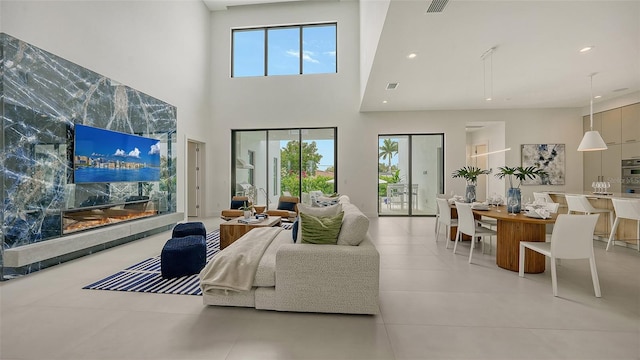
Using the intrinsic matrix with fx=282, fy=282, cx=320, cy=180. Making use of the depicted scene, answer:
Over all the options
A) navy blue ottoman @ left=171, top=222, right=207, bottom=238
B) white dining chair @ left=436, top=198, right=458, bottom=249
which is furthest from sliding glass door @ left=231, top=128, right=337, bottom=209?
navy blue ottoman @ left=171, top=222, right=207, bottom=238

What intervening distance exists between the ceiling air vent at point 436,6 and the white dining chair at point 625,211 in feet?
14.0

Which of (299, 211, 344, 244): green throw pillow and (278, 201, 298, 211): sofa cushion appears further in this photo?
(278, 201, 298, 211): sofa cushion

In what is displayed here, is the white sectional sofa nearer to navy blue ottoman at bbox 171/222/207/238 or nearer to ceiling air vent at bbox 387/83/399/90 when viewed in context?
navy blue ottoman at bbox 171/222/207/238

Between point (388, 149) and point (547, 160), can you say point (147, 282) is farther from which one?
point (547, 160)

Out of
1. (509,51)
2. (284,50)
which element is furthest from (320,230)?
(284,50)

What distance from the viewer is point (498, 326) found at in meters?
2.24

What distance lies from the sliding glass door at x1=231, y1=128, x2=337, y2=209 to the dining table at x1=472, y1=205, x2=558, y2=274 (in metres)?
5.00

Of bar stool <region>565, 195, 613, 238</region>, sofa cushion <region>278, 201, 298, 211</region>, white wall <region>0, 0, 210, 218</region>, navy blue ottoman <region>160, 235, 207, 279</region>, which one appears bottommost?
navy blue ottoman <region>160, 235, 207, 279</region>

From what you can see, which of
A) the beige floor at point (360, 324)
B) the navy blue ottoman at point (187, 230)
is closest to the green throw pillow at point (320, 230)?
the beige floor at point (360, 324)

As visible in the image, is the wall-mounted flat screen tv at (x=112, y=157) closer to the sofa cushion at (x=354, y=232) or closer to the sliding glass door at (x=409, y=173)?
the sofa cushion at (x=354, y=232)

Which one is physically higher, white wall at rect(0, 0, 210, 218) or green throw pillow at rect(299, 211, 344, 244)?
white wall at rect(0, 0, 210, 218)

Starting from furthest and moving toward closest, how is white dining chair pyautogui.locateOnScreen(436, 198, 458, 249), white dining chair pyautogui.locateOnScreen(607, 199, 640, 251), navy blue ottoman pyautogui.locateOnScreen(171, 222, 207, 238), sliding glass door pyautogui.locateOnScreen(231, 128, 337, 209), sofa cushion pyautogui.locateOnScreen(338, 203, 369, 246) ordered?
sliding glass door pyautogui.locateOnScreen(231, 128, 337, 209) → white dining chair pyautogui.locateOnScreen(436, 198, 458, 249) → white dining chair pyautogui.locateOnScreen(607, 199, 640, 251) → navy blue ottoman pyautogui.locateOnScreen(171, 222, 207, 238) → sofa cushion pyautogui.locateOnScreen(338, 203, 369, 246)

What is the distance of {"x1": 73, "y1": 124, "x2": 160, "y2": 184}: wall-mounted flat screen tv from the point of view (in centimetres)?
415

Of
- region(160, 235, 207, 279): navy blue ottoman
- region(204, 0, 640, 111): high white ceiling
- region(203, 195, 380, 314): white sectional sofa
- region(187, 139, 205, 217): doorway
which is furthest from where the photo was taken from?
region(187, 139, 205, 217): doorway
